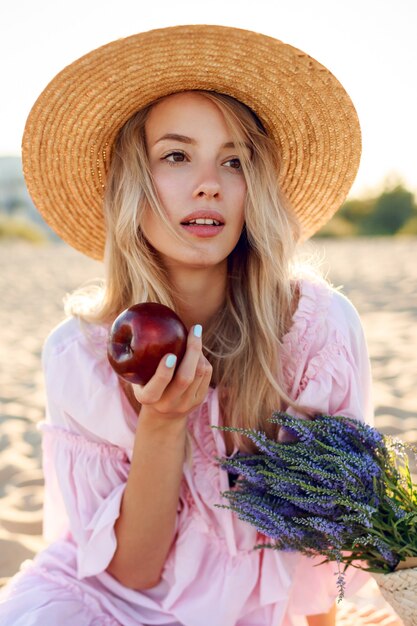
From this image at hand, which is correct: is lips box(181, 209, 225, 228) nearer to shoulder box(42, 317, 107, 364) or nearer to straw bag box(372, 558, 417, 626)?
shoulder box(42, 317, 107, 364)

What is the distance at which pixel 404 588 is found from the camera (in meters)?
1.76

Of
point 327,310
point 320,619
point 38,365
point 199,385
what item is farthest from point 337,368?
point 38,365

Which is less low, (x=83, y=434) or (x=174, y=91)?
(x=174, y=91)

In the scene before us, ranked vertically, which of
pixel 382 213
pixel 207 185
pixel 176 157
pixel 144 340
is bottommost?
pixel 144 340

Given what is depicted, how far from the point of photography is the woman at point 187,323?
2.25m

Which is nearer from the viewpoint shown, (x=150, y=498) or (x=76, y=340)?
(x=150, y=498)

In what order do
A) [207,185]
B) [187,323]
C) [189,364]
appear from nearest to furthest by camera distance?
[189,364], [207,185], [187,323]

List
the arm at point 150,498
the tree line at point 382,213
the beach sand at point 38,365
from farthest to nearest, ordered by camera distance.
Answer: the tree line at point 382,213 → the beach sand at point 38,365 → the arm at point 150,498

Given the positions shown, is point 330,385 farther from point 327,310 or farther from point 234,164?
point 234,164

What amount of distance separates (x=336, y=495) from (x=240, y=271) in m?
1.13

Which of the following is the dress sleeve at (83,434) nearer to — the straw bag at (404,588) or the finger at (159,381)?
the finger at (159,381)

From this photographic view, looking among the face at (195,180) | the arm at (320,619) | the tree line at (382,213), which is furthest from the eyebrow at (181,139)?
the tree line at (382,213)

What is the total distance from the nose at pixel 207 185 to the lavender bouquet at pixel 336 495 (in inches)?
30.8

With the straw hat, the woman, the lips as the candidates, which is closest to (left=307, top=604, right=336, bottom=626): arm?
the woman
